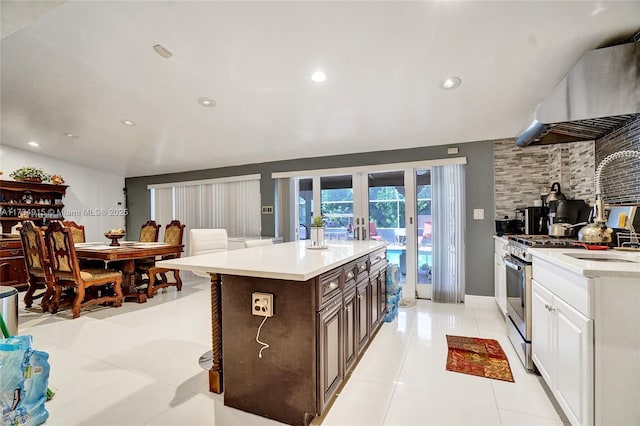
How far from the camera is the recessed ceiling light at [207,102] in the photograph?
10.3ft

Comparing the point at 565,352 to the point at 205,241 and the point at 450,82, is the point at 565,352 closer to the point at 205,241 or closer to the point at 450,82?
the point at 450,82

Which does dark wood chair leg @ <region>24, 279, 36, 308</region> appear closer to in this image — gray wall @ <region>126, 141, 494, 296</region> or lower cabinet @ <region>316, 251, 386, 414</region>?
gray wall @ <region>126, 141, 494, 296</region>

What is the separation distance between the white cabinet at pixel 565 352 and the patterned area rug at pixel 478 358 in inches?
10.3

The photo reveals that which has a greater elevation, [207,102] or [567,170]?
[207,102]

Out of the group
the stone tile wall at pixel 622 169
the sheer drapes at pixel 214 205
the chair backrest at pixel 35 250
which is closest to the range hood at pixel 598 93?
the stone tile wall at pixel 622 169

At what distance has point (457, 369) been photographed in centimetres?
212

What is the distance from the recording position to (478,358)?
90.0 inches

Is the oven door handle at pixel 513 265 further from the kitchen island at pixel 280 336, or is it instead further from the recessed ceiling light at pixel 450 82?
the recessed ceiling light at pixel 450 82

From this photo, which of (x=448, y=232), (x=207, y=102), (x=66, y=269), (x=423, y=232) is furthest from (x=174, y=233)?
(x=448, y=232)

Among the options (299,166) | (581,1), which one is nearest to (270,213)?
(299,166)

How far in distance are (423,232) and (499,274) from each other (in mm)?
1058

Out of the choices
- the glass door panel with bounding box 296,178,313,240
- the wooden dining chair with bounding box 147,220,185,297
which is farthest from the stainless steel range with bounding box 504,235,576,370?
the wooden dining chair with bounding box 147,220,185,297

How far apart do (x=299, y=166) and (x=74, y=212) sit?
4769mm

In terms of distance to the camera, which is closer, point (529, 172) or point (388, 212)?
point (529, 172)
